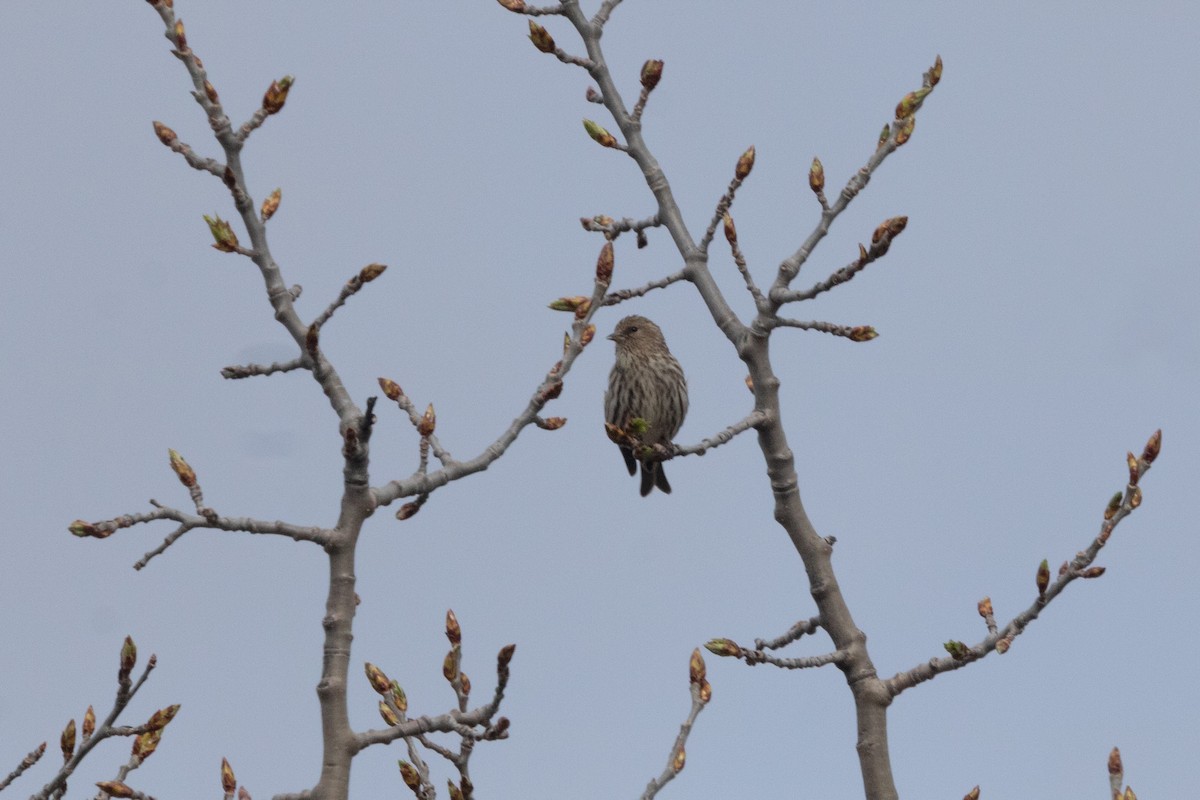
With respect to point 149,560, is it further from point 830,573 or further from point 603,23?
point 603,23

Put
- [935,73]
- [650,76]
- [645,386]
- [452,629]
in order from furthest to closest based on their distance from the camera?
[645,386], [650,76], [935,73], [452,629]

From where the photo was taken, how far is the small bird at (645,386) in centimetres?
1341

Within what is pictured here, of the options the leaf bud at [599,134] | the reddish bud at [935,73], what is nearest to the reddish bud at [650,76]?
the leaf bud at [599,134]

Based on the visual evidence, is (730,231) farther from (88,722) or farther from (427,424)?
(88,722)

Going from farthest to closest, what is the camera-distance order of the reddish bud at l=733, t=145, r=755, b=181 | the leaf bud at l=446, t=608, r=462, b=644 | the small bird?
the small bird → the reddish bud at l=733, t=145, r=755, b=181 → the leaf bud at l=446, t=608, r=462, b=644

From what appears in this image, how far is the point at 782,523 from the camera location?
6973mm

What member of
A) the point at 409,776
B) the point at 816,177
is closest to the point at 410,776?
the point at 409,776

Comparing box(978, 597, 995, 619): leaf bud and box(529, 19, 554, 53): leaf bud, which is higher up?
box(529, 19, 554, 53): leaf bud

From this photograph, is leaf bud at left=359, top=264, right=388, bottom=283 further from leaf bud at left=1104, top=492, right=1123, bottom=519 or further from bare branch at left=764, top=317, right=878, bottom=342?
leaf bud at left=1104, top=492, right=1123, bottom=519

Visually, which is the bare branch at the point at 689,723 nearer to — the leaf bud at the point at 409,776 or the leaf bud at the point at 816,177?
the leaf bud at the point at 409,776

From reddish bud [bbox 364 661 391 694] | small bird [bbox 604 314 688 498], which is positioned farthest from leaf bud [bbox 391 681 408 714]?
small bird [bbox 604 314 688 498]

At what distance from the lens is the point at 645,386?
13430 mm

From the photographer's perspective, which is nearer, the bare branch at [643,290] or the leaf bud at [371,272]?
the leaf bud at [371,272]

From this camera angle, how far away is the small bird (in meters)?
13.4
